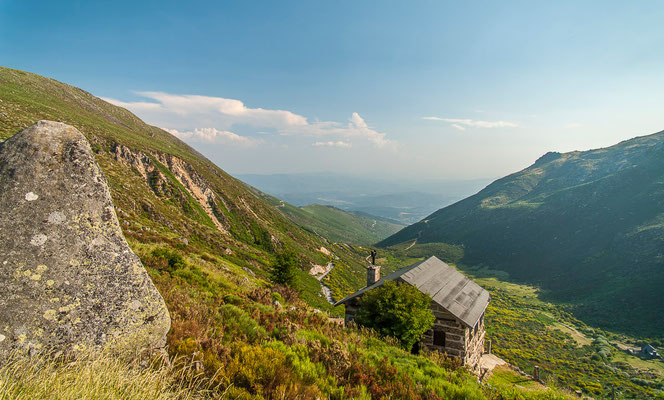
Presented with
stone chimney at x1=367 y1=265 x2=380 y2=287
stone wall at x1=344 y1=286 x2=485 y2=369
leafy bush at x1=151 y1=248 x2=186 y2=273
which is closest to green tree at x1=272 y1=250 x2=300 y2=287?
stone chimney at x1=367 y1=265 x2=380 y2=287

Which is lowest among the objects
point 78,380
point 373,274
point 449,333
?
point 449,333

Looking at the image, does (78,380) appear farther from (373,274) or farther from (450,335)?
(373,274)

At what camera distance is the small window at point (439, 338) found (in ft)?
63.0

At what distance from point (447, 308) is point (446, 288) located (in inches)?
163

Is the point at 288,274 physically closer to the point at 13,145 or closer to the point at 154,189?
the point at 13,145

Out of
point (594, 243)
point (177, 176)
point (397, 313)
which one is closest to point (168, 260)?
point (397, 313)

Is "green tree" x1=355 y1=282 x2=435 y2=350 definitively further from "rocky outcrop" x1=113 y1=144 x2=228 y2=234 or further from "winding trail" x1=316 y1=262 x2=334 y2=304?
"rocky outcrop" x1=113 y1=144 x2=228 y2=234

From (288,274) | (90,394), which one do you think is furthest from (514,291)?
(90,394)

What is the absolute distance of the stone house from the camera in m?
19.0

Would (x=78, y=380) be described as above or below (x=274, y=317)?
above

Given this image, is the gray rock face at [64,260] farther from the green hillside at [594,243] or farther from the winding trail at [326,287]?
the green hillside at [594,243]

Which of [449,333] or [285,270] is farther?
[285,270]

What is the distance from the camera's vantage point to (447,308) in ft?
63.0

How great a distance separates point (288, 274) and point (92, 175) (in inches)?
1150
